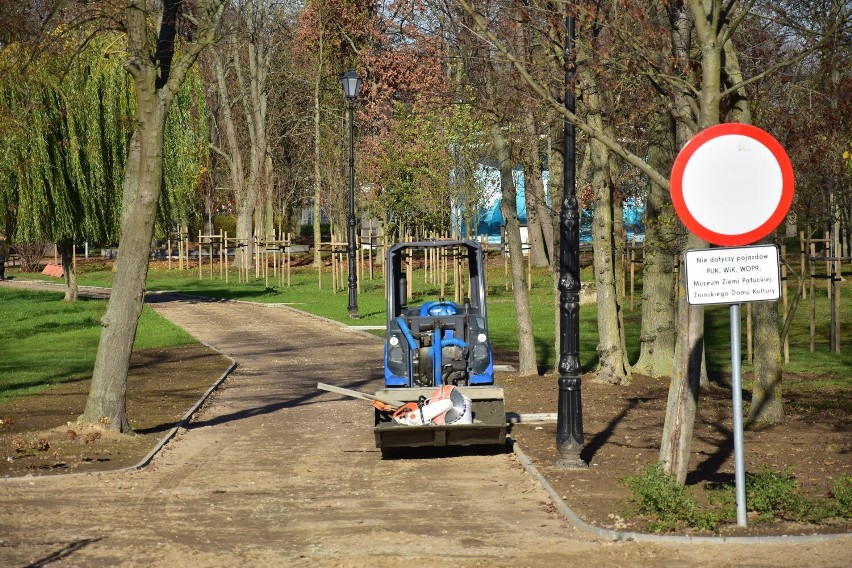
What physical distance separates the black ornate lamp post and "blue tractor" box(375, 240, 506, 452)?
846 mm

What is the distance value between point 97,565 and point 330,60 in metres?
52.3

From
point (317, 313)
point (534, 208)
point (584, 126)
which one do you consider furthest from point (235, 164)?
point (584, 126)

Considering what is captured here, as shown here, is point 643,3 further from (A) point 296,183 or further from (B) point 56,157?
(A) point 296,183

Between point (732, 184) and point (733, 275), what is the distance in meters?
0.64

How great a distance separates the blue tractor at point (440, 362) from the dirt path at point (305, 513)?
0.31 m

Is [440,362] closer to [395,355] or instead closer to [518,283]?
[395,355]

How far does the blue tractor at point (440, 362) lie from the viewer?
11.9m

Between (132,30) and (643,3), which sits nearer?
(643,3)

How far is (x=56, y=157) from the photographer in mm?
37406

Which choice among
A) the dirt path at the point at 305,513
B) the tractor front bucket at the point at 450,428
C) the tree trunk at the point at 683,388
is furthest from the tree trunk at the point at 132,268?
the tree trunk at the point at 683,388

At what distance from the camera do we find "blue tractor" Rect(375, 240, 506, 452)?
11.9 metres

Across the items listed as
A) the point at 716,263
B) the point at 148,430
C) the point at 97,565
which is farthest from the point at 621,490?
the point at 148,430

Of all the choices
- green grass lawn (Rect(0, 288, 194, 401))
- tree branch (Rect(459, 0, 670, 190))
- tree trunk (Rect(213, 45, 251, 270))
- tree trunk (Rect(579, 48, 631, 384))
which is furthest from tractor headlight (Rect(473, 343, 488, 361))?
tree trunk (Rect(213, 45, 251, 270))

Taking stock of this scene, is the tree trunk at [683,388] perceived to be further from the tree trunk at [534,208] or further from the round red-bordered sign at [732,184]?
the tree trunk at [534,208]
